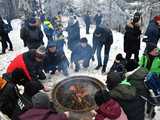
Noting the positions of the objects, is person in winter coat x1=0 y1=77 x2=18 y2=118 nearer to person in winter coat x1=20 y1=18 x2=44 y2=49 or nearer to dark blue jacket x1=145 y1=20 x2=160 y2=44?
person in winter coat x1=20 y1=18 x2=44 y2=49

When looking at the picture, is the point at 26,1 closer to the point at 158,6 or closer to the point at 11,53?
Result: the point at 158,6

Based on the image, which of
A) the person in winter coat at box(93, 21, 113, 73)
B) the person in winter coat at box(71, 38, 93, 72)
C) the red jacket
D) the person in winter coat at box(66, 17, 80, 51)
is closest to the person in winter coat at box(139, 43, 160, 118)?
the person in winter coat at box(93, 21, 113, 73)

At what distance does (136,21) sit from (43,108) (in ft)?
19.6

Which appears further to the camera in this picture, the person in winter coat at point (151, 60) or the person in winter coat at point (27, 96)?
the person in winter coat at point (151, 60)

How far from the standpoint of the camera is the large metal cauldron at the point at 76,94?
7.04 meters

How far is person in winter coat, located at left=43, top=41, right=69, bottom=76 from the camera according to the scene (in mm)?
9836

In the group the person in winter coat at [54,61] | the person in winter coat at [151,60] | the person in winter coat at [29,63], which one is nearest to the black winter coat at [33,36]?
the person in winter coat at [54,61]

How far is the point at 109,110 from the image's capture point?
191 inches

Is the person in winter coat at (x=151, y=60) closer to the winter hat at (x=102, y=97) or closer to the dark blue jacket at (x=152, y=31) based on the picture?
the dark blue jacket at (x=152, y=31)

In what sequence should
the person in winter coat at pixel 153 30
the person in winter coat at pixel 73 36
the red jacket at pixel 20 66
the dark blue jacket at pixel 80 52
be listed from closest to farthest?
the red jacket at pixel 20 66 → the person in winter coat at pixel 153 30 → the dark blue jacket at pixel 80 52 → the person in winter coat at pixel 73 36

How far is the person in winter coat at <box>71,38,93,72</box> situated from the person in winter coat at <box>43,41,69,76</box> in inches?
17.3

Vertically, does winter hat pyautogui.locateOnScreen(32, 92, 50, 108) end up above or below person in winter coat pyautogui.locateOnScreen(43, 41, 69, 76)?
above

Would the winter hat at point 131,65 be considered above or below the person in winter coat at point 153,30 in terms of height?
below

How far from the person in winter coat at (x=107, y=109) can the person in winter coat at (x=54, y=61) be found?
4941mm
